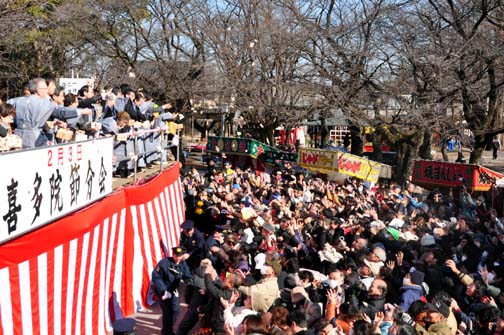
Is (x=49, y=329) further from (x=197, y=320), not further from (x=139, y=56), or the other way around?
(x=139, y=56)

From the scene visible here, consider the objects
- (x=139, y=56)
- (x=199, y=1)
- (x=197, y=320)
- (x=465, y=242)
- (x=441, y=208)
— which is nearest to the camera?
(x=197, y=320)

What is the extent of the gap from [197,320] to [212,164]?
14.8 meters

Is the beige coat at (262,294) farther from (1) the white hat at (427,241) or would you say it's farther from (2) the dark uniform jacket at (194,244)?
(1) the white hat at (427,241)

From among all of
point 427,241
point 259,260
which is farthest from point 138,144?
point 427,241

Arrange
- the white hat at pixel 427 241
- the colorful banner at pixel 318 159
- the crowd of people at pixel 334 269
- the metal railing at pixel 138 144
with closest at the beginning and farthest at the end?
the crowd of people at pixel 334 269
the metal railing at pixel 138 144
the white hat at pixel 427 241
the colorful banner at pixel 318 159

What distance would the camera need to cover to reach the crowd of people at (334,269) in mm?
6254

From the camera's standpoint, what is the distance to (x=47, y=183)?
5953mm

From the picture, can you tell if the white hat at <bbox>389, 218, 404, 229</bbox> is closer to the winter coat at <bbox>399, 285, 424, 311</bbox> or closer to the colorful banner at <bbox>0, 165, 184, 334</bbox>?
the colorful banner at <bbox>0, 165, 184, 334</bbox>

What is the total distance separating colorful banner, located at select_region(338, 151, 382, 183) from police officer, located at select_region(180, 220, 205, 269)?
7.79 m

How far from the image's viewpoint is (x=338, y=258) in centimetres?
895

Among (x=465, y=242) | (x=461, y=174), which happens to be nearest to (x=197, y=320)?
(x=465, y=242)

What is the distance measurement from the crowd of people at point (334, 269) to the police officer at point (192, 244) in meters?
0.02

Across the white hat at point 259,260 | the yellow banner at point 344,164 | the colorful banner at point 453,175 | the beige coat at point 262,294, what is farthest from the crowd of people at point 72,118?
the colorful banner at point 453,175

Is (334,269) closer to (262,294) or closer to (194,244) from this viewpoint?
(262,294)
